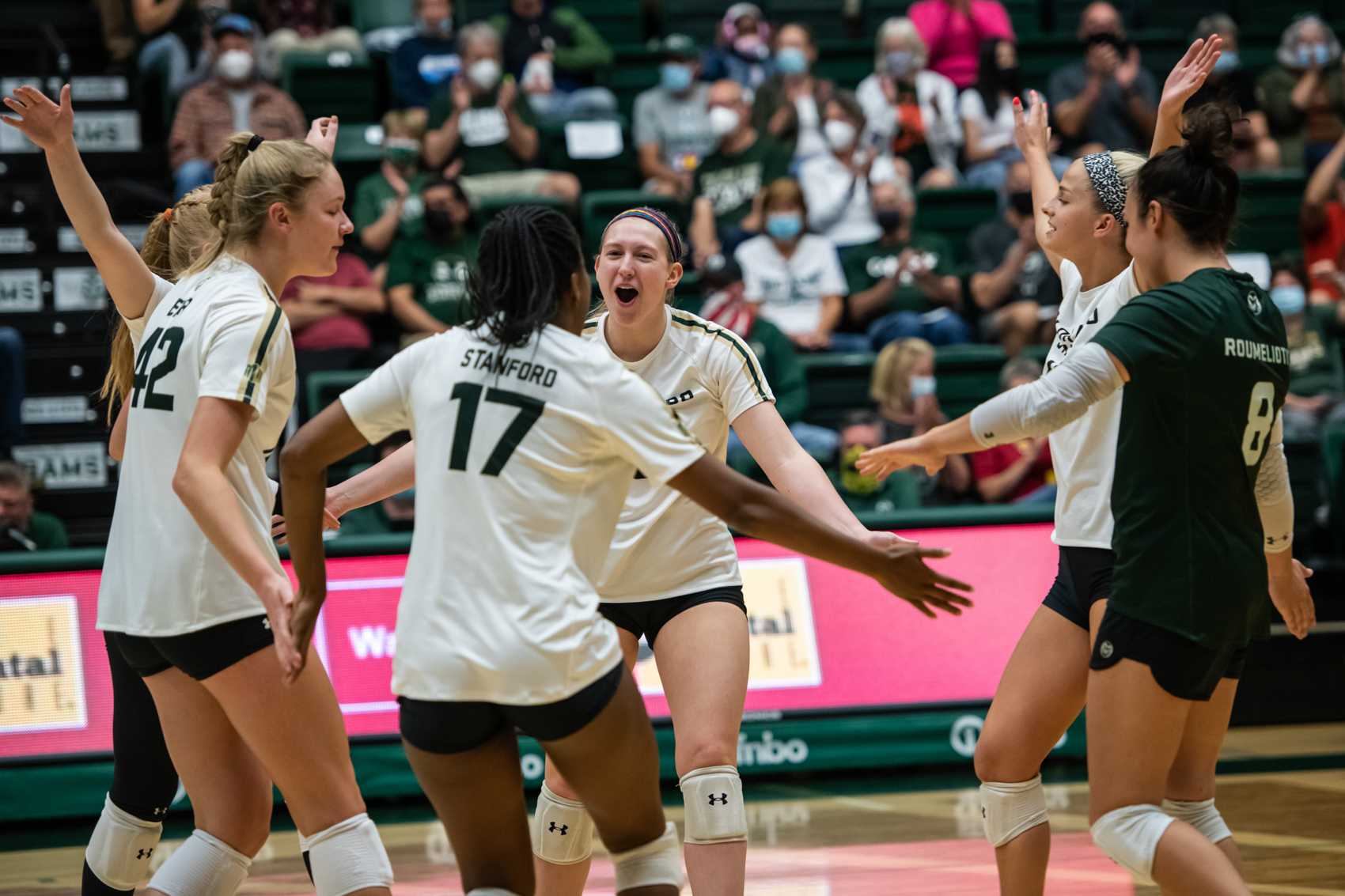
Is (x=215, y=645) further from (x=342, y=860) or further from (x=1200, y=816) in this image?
(x=1200, y=816)

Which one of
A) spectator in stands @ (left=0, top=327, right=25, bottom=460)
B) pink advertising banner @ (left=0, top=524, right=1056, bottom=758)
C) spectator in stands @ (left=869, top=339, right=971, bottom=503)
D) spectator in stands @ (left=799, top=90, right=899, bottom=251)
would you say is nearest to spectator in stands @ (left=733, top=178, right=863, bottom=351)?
spectator in stands @ (left=799, top=90, right=899, bottom=251)

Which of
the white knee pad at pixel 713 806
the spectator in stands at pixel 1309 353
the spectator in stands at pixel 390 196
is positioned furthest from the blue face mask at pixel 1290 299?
the white knee pad at pixel 713 806

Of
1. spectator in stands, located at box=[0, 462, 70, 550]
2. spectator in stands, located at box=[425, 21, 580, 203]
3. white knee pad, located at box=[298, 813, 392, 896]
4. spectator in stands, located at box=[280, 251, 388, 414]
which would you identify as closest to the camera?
white knee pad, located at box=[298, 813, 392, 896]

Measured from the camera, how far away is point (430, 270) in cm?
985

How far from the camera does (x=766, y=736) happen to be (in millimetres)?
7445

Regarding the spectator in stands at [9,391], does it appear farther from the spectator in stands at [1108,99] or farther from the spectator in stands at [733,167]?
the spectator in stands at [1108,99]

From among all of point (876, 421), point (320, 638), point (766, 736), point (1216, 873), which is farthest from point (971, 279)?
point (1216, 873)

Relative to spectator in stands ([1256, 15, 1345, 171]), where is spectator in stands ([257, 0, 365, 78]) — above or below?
above

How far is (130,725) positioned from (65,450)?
6083 millimetres

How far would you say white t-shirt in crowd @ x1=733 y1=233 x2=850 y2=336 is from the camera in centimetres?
1027

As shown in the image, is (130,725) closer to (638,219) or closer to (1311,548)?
(638,219)

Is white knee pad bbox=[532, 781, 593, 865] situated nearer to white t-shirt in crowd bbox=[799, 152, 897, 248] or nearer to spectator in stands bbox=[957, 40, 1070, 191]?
white t-shirt in crowd bbox=[799, 152, 897, 248]

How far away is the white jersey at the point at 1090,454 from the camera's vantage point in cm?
422

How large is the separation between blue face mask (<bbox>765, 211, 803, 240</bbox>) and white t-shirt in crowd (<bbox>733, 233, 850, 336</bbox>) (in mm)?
79
